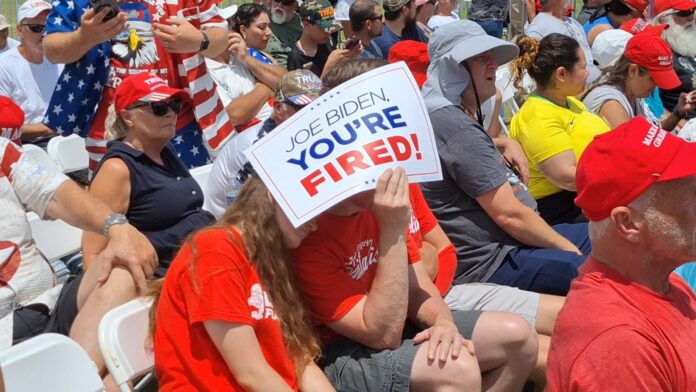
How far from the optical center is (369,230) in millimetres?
3000

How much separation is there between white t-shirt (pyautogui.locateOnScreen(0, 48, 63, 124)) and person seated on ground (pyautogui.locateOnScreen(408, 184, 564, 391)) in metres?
4.55

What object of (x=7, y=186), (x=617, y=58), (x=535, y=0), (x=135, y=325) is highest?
(x=7, y=186)

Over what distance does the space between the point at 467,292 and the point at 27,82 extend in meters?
4.92

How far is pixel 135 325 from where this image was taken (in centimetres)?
280

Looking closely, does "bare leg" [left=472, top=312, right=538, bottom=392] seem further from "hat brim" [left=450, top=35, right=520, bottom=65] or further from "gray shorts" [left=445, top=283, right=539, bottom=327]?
"hat brim" [left=450, top=35, right=520, bottom=65]

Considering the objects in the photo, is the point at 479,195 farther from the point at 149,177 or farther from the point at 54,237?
the point at 54,237

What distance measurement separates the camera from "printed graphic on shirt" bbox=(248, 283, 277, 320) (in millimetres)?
2604

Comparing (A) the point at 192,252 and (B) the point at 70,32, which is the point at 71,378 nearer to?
(A) the point at 192,252

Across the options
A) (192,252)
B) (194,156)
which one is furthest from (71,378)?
(194,156)

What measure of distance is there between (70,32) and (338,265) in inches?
81.2

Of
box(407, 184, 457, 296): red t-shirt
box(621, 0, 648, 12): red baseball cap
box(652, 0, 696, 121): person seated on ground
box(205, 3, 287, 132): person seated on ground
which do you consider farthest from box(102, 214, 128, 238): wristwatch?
box(621, 0, 648, 12): red baseball cap

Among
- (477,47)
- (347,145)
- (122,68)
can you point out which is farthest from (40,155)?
(347,145)

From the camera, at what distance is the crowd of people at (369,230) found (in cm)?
205

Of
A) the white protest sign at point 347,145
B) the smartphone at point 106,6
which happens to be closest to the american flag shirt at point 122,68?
the smartphone at point 106,6
